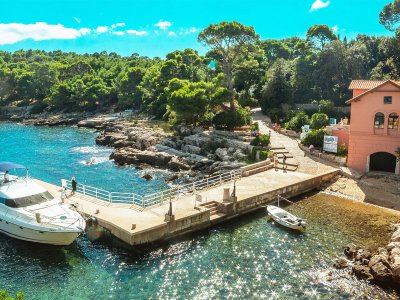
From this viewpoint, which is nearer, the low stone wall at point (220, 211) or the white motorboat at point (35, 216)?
the white motorboat at point (35, 216)

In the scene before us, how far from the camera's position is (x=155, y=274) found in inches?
854

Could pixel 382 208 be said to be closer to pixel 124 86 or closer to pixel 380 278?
pixel 380 278

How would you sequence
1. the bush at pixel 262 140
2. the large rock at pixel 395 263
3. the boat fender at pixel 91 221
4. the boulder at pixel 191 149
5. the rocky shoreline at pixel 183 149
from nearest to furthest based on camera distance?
the large rock at pixel 395 263
the boat fender at pixel 91 221
the rocky shoreline at pixel 183 149
the bush at pixel 262 140
the boulder at pixel 191 149

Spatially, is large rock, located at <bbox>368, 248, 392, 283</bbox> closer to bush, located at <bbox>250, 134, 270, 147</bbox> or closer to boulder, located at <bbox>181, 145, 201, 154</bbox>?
bush, located at <bbox>250, 134, 270, 147</bbox>

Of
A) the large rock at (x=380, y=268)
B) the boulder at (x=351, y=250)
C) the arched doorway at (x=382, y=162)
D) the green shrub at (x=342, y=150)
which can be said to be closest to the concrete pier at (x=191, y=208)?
the green shrub at (x=342, y=150)

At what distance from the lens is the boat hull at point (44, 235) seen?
2327 cm

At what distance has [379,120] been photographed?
3759 cm

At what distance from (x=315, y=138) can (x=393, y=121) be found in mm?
9234

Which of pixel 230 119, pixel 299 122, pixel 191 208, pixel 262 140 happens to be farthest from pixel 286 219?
pixel 230 119

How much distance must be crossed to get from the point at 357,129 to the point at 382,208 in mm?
9879

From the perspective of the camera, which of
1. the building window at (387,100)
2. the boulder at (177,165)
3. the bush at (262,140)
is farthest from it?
the boulder at (177,165)

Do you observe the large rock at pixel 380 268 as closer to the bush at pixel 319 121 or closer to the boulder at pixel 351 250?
the boulder at pixel 351 250

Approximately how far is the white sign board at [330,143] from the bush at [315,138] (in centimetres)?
132

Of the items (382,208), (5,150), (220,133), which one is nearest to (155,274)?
(382,208)
